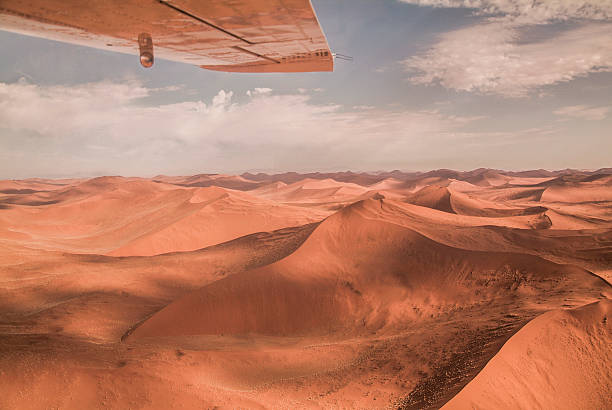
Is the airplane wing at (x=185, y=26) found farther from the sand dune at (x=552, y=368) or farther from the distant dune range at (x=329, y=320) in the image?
the sand dune at (x=552, y=368)

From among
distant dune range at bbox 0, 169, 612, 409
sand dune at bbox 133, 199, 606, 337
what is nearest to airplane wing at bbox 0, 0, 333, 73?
distant dune range at bbox 0, 169, 612, 409

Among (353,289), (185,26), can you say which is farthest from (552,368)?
(185,26)

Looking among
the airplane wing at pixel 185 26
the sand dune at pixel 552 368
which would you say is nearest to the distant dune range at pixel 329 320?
the sand dune at pixel 552 368

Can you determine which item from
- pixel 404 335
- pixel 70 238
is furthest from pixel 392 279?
pixel 70 238

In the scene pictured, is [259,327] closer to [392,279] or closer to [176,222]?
[392,279]

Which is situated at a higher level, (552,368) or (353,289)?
(552,368)

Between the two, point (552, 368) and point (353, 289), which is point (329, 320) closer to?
point (353, 289)
